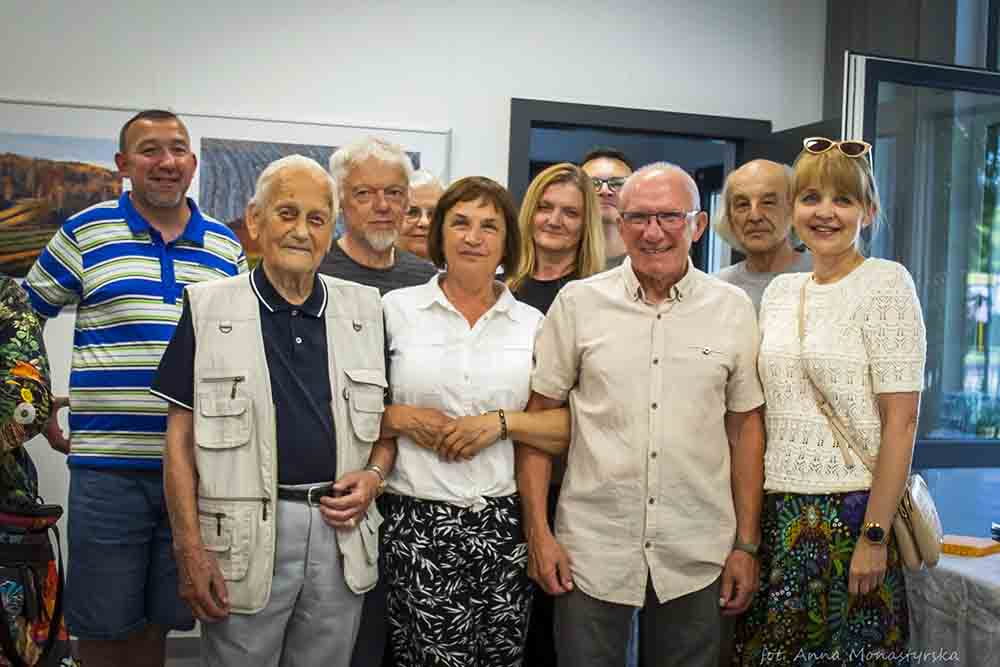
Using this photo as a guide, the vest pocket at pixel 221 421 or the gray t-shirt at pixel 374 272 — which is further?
the gray t-shirt at pixel 374 272

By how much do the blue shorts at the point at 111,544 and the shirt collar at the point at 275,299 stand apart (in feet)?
2.11

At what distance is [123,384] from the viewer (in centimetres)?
235

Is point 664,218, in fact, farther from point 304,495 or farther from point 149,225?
point 149,225

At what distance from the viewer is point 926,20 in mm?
4098

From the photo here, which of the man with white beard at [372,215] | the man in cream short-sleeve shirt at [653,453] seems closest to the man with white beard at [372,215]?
the man with white beard at [372,215]

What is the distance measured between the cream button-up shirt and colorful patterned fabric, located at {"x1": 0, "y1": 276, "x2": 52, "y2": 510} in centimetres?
100

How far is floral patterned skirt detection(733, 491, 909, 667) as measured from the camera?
2.07 metres

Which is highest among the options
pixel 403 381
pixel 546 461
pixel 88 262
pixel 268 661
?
pixel 88 262

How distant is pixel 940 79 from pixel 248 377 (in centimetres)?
288

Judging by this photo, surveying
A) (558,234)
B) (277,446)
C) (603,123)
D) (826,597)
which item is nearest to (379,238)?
(558,234)

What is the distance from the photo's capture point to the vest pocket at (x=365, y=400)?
6.66 feet

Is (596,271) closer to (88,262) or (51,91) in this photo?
(88,262)

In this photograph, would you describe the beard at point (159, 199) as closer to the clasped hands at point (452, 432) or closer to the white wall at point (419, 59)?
→ the clasped hands at point (452, 432)

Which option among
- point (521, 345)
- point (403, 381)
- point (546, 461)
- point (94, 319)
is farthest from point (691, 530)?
point (94, 319)
